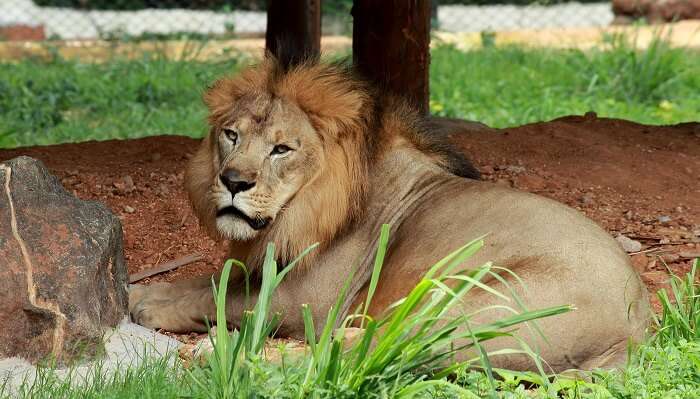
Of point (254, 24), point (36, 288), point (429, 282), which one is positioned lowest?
point (254, 24)

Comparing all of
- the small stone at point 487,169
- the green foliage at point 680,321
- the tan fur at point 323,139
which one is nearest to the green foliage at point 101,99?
the small stone at point 487,169

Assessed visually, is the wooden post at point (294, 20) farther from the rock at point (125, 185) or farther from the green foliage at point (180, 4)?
the green foliage at point (180, 4)

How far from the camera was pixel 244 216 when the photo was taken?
3.88 metres

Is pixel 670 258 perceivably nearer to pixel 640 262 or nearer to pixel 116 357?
pixel 640 262

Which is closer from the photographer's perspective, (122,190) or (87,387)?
(87,387)

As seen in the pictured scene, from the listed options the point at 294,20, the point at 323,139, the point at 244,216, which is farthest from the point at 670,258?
the point at 294,20

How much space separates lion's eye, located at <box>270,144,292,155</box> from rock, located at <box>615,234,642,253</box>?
1.61 metres

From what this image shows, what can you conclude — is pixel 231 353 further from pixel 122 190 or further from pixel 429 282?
pixel 122 190

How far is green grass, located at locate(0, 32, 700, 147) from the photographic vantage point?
28.8 ft

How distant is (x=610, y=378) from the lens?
326 centimetres

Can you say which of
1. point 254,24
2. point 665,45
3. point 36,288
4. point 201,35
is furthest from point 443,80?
point 36,288

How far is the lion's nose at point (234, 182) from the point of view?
380cm

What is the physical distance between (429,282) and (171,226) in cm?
254

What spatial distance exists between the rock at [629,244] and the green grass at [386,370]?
1340mm
